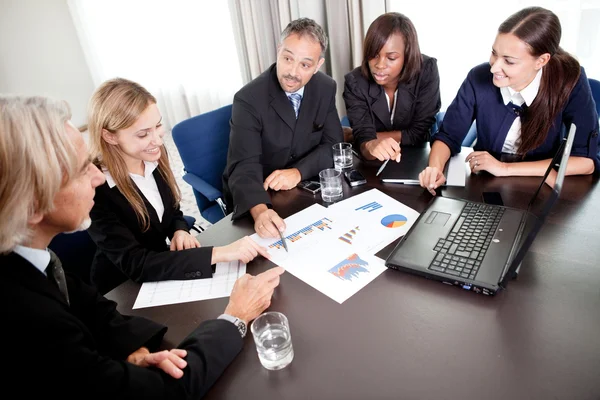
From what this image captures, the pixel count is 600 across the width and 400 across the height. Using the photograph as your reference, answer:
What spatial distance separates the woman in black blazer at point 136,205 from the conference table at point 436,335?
3.8 inches

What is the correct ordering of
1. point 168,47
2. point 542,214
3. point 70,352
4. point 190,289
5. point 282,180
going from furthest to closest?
point 168,47 → point 282,180 → point 190,289 → point 542,214 → point 70,352

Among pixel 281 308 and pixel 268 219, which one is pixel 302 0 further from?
pixel 281 308

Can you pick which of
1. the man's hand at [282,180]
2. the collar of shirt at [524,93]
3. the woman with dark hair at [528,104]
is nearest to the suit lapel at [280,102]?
the man's hand at [282,180]

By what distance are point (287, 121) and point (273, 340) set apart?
4.02 ft

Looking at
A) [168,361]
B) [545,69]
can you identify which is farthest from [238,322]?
[545,69]

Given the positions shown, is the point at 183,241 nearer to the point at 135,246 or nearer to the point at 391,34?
the point at 135,246

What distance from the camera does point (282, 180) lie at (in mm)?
1581

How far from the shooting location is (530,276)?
37.7 inches

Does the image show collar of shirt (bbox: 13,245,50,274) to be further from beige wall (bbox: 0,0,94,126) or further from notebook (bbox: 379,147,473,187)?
beige wall (bbox: 0,0,94,126)

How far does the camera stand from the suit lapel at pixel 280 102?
6.07ft

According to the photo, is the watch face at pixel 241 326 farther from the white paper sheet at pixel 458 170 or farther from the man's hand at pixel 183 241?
the white paper sheet at pixel 458 170

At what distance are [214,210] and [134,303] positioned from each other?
1072mm

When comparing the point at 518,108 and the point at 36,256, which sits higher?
the point at 36,256

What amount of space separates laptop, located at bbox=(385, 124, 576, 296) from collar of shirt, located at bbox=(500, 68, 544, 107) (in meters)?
0.43
